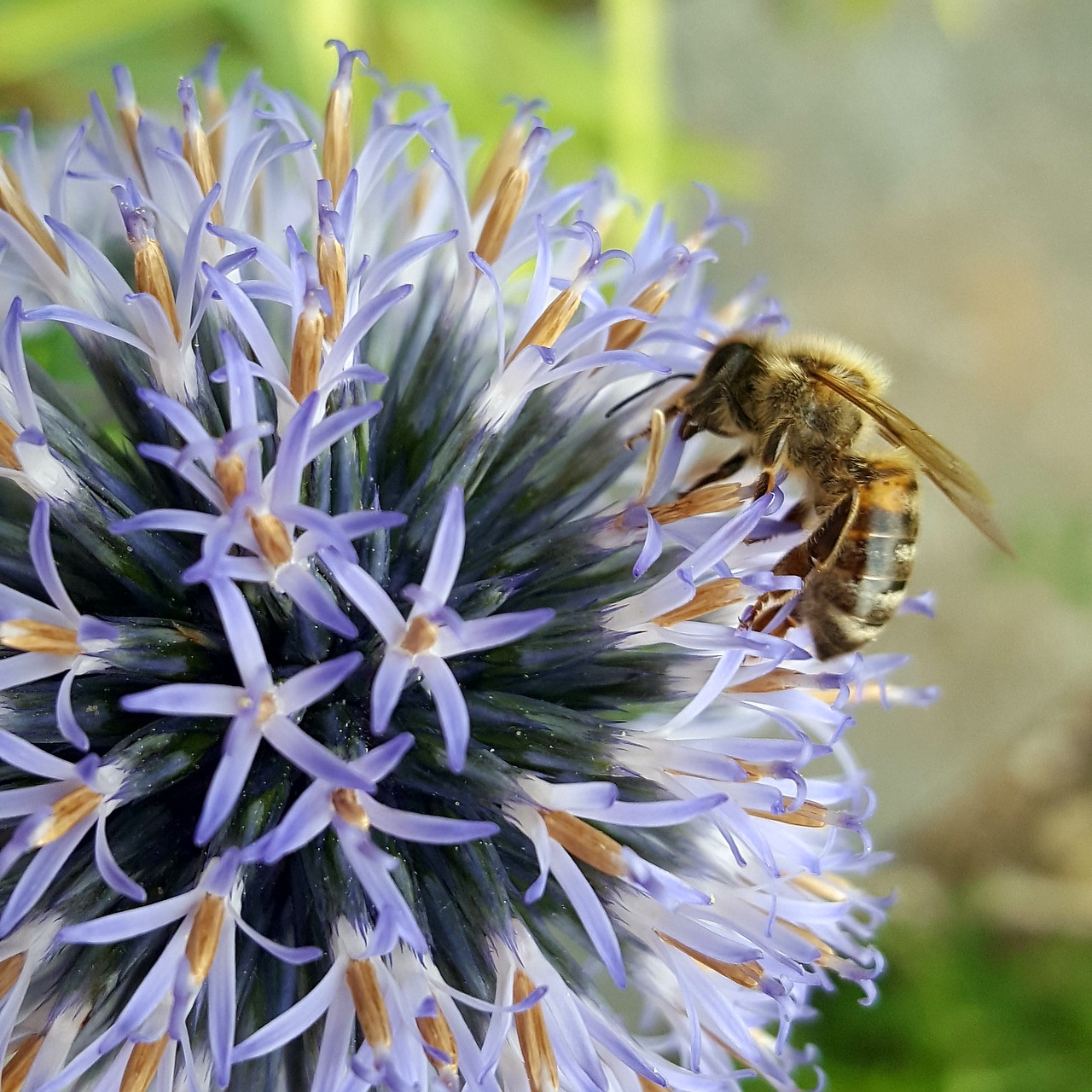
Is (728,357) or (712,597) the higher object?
(728,357)

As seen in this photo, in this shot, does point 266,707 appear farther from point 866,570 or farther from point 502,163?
point 502,163

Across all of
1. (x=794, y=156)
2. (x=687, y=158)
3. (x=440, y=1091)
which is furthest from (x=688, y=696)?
(x=794, y=156)

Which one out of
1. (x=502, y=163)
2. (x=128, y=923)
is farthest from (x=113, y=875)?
Result: (x=502, y=163)

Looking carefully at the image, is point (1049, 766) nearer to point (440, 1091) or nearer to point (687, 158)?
point (687, 158)

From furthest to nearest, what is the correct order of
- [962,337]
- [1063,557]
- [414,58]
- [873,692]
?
[962,337] < [1063,557] < [414,58] < [873,692]

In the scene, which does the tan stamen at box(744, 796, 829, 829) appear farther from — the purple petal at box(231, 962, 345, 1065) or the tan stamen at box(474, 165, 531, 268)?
the tan stamen at box(474, 165, 531, 268)

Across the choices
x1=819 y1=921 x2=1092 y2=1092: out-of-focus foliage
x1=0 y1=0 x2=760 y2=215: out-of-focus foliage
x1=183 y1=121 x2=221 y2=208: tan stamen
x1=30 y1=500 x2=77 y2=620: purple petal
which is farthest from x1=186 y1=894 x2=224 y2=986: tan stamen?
x1=819 y1=921 x2=1092 y2=1092: out-of-focus foliage

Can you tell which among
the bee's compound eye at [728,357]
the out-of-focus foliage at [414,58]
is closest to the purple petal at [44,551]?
the bee's compound eye at [728,357]
